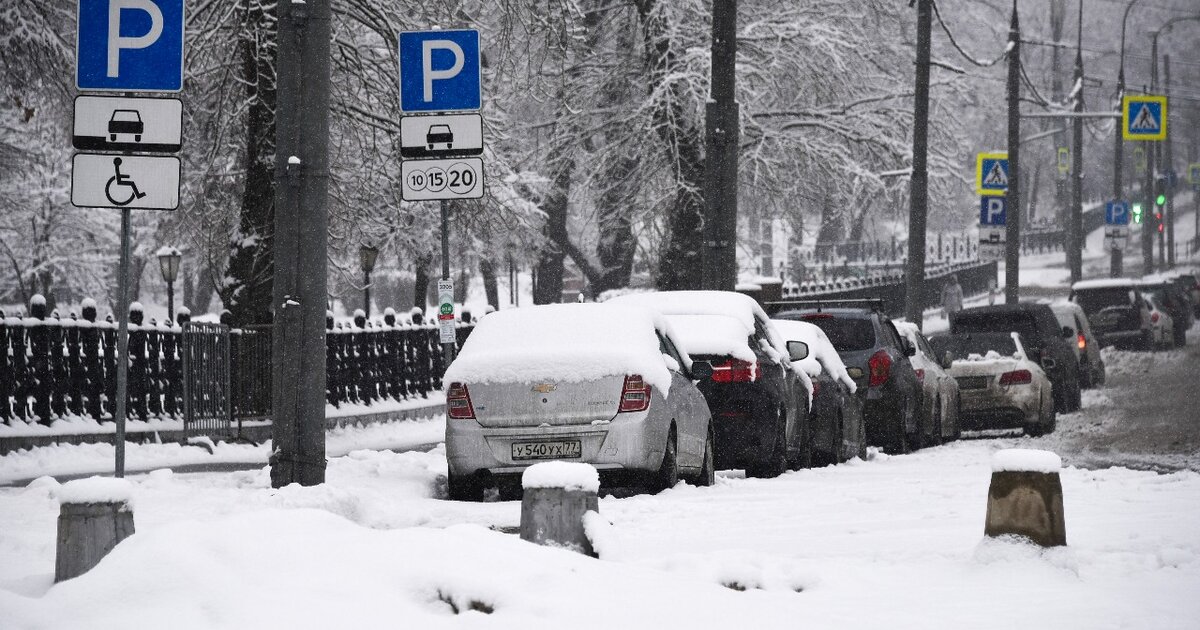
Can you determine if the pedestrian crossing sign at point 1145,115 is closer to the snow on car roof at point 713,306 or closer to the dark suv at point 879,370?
the dark suv at point 879,370

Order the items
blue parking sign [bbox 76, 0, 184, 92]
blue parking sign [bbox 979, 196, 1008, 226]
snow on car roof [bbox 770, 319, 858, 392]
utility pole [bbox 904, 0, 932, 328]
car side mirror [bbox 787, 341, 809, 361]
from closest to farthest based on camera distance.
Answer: blue parking sign [bbox 76, 0, 184, 92] < car side mirror [bbox 787, 341, 809, 361] < snow on car roof [bbox 770, 319, 858, 392] < utility pole [bbox 904, 0, 932, 328] < blue parking sign [bbox 979, 196, 1008, 226]

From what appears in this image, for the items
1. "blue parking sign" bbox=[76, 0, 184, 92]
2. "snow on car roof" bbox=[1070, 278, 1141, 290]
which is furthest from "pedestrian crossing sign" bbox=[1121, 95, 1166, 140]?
"blue parking sign" bbox=[76, 0, 184, 92]

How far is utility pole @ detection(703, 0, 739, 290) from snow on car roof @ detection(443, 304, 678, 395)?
878cm

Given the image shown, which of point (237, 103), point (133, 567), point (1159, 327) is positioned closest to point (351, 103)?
point (237, 103)

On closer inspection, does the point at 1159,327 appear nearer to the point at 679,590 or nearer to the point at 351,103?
the point at 351,103

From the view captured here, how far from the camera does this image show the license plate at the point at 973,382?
2345 centimetres

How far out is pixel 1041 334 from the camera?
89.4 feet

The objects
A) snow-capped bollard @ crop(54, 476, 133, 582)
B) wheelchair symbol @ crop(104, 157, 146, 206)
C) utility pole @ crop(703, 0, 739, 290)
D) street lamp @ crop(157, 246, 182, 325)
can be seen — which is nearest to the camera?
snow-capped bollard @ crop(54, 476, 133, 582)

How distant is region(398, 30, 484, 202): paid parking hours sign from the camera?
45.4 ft

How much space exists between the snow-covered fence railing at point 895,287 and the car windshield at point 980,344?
11.8 m

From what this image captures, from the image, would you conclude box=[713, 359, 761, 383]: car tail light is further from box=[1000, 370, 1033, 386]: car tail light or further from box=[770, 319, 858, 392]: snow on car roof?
box=[1000, 370, 1033, 386]: car tail light

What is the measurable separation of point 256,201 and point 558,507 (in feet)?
44.1

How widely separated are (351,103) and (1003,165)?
54.8 ft

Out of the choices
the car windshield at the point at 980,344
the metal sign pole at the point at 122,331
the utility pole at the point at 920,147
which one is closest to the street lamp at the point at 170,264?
the utility pole at the point at 920,147
